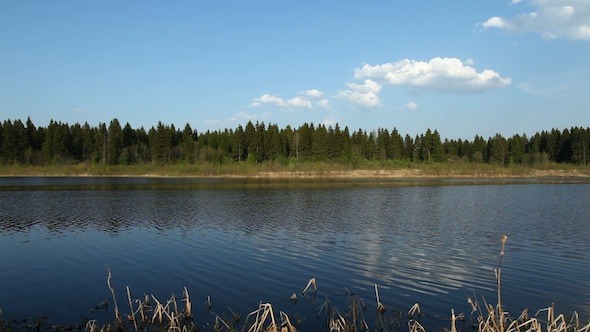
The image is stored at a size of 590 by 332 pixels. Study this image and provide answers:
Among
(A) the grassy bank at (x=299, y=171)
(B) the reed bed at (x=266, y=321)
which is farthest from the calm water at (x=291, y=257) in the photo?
(A) the grassy bank at (x=299, y=171)

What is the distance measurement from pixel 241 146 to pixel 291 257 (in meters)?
96.3

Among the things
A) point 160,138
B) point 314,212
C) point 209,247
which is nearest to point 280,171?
point 160,138

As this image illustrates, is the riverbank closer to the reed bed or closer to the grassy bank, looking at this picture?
the grassy bank

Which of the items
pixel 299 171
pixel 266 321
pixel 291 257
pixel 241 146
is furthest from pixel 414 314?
pixel 241 146

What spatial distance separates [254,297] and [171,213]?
2098cm

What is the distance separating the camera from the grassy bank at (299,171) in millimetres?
88750

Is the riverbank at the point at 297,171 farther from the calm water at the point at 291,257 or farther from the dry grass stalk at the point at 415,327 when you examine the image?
the dry grass stalk at the point at 415,327

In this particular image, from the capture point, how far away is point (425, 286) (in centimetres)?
1282

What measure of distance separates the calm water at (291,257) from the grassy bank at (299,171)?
55756mm

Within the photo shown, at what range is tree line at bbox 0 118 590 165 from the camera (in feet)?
337

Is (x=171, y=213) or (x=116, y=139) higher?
(x=116, y=139)

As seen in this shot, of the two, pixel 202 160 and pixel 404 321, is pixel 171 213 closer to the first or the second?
pixel 404 321

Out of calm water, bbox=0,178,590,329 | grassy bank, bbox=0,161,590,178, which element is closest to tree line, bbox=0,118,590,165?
grassy bank, bbox=0,161,590,178

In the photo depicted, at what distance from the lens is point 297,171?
87.4m
